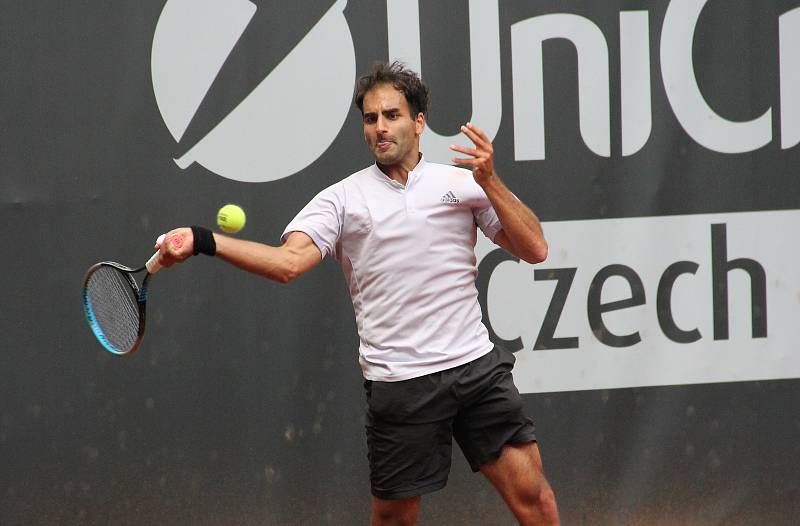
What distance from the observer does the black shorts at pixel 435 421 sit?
2.96 m

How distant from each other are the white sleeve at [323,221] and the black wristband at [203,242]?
370 mm

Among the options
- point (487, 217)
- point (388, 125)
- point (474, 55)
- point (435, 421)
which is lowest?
point (435, 421)

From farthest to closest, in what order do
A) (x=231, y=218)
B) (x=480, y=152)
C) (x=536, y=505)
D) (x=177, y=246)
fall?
1. (x=536, y=505)
2. (x=480, y=152)
3. (x=231, y=218)
4. (x=177, y=246)

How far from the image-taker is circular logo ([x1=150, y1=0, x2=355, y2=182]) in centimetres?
366

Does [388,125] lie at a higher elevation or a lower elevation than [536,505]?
higher

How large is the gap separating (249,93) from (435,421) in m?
1.42

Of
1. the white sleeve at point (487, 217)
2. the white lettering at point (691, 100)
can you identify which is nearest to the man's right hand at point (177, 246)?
the white sleeve at point (487, 217)

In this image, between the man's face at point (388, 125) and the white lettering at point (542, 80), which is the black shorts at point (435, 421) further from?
the white lettering at point (542, 80)

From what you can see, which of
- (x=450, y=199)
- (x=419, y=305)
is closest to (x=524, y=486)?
(x=419, y=305)

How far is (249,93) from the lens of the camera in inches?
146

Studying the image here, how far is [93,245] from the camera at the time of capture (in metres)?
3.69

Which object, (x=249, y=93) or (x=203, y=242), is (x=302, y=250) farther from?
(x=249, y=93)

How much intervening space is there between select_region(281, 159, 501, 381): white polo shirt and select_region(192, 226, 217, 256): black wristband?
1.30 ft

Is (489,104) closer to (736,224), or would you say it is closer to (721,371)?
(736,224)
